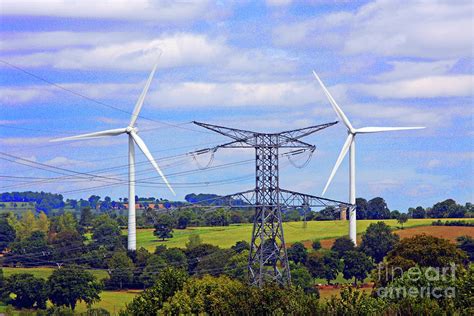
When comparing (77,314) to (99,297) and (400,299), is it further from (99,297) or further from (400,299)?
(400,299)

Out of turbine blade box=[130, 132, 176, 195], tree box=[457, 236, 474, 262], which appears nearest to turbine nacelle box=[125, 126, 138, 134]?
turbine blade box=[130, 132, 176, 195]

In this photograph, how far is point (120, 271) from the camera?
554 feet

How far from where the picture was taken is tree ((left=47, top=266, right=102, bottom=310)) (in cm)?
15075

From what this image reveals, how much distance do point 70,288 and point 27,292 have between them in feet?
20.0

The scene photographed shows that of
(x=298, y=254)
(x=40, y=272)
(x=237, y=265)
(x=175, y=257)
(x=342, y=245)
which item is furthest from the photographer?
(x=342, y=245)

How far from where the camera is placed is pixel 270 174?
10031cm

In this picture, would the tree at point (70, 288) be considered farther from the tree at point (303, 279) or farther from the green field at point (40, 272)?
the tree at point (303, 279)

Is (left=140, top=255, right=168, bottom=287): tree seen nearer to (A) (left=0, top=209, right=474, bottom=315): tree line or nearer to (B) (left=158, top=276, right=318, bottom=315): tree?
(A) (left=0, top=209, right=474, bottom=315): tree line

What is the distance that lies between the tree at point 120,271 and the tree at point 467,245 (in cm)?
5721

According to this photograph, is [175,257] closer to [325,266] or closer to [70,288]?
[325,266]

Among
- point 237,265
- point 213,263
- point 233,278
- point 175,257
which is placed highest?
point 175,257

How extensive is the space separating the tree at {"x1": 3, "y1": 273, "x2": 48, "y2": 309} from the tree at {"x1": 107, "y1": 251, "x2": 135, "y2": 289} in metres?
15.9

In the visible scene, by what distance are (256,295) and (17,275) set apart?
71753 millimetres

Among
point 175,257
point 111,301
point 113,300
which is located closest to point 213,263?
point 175,257
